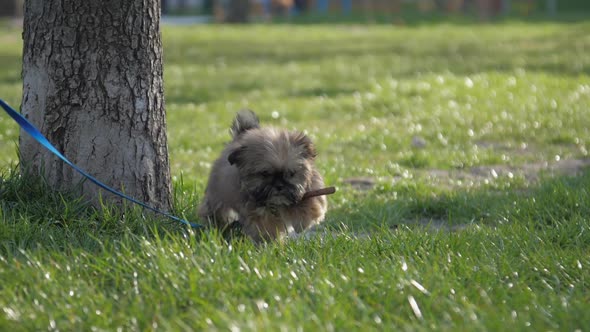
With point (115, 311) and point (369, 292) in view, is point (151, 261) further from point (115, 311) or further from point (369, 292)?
point (369, 292)

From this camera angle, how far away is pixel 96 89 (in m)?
5.75

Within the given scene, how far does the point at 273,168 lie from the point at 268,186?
121mm

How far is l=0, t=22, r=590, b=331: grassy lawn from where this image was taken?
4.12 m

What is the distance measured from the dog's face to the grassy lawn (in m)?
0.34

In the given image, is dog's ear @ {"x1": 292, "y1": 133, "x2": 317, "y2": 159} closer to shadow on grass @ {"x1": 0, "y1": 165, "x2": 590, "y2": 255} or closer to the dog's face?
the dog's face

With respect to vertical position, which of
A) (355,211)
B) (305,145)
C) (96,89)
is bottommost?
(355,211)

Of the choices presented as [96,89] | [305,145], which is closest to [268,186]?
[305,145]

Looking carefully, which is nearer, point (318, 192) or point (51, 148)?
point (51, 148)

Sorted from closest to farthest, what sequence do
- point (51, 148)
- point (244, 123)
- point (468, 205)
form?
point (51, 148), point (244, 123), point (468, 205)

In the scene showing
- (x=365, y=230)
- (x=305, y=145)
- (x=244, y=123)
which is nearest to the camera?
(x=305, y=145)

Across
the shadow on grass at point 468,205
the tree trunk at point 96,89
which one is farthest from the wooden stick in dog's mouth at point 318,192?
the tree trunk at point 96,89

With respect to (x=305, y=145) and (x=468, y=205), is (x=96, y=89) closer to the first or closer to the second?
(x=305, y=145)

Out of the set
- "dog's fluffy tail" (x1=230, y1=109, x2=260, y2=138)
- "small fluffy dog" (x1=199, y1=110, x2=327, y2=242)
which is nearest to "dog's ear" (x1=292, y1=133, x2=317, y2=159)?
"small fluffy dog" (x1=199, y1=110, x2=327, y2=242)

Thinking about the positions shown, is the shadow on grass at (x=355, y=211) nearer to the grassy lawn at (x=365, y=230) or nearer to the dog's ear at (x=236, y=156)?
the grassy lawn at (x=365, y=230)
